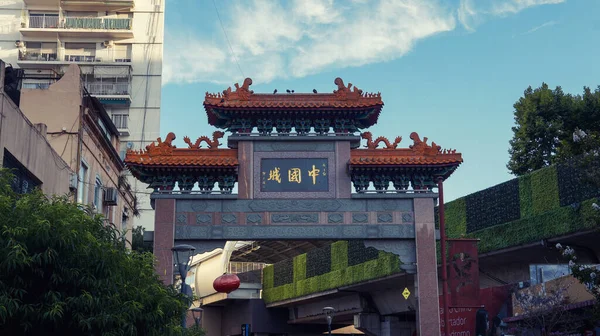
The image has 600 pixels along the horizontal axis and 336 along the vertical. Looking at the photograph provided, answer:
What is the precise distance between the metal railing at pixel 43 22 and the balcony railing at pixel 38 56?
1.58 m

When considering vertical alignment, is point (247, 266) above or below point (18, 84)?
below

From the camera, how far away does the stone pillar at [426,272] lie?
21000 millimetres

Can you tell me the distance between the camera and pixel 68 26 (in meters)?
47.1

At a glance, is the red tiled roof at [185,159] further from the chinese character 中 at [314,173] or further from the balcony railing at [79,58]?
the balcony railing at [79,58]

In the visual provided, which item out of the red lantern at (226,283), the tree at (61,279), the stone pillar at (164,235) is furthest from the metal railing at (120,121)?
the tree at (61,279)

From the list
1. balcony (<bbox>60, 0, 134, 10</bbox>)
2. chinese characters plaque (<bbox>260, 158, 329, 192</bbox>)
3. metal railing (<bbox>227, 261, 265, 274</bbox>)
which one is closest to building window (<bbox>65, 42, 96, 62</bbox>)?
balcony (<bbox>60, 0, 134, 10</bbox>)

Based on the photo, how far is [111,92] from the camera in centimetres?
4584

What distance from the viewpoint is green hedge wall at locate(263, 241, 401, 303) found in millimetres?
30641

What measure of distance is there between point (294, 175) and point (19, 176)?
7104 millimetres

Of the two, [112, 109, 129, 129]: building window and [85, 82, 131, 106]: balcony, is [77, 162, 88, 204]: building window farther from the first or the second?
[112, 109, 129, 129]: building window

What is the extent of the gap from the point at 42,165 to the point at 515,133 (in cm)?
2054

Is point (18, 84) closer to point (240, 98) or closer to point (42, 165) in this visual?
point (42, 165)

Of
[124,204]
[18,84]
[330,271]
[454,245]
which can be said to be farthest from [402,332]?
[18,84]

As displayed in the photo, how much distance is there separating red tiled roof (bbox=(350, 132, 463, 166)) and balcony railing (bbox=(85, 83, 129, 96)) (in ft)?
88.4
